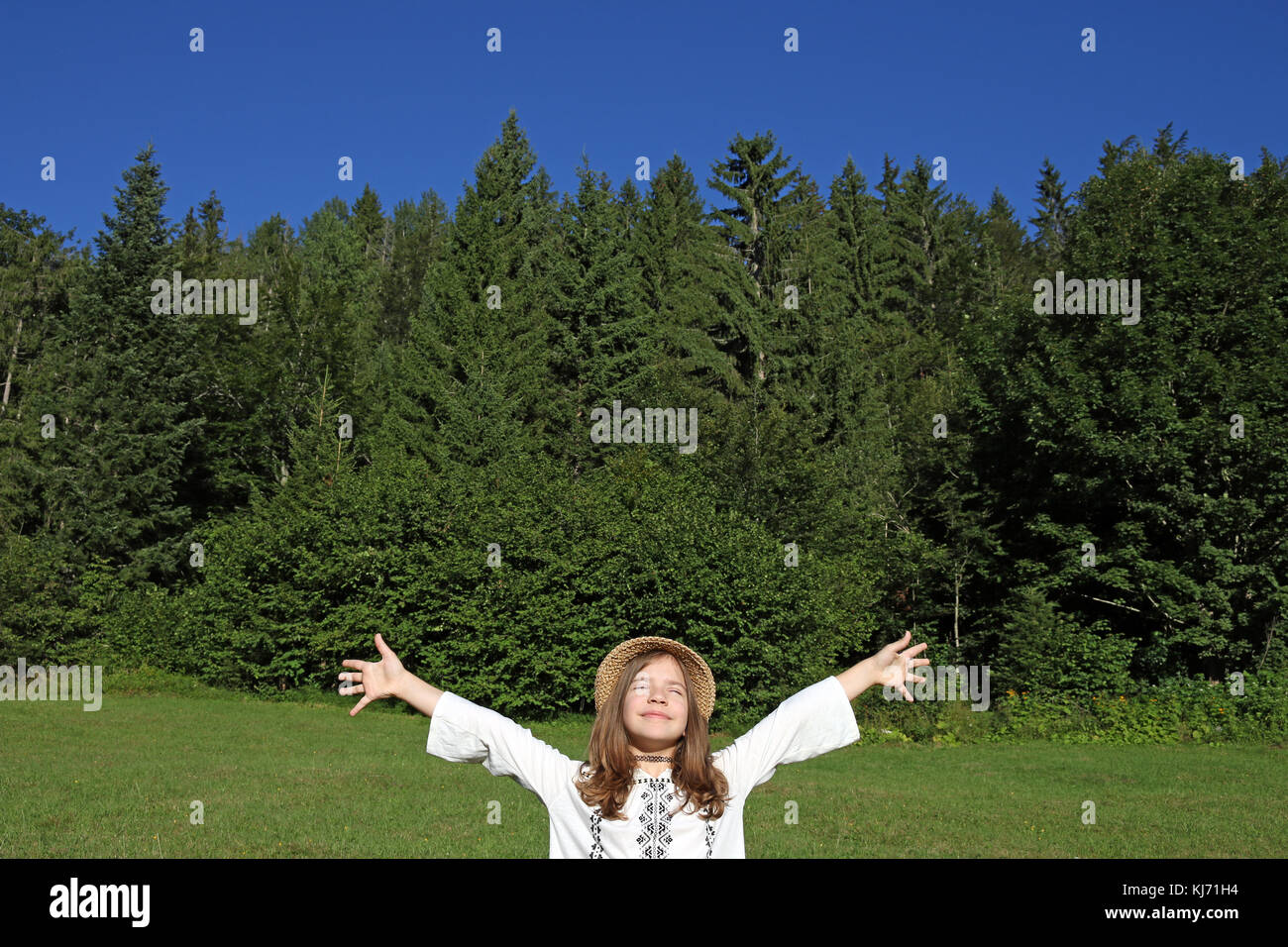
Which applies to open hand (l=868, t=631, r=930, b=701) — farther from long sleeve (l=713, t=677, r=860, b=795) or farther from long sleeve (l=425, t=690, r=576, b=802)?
long sleeve (l=425, t=690, r=576, b=802)

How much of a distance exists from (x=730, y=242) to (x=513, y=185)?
33.9 feet

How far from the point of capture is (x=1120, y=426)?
2614 cm

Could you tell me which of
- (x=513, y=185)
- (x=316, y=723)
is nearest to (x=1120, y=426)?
(x=316, y=723)

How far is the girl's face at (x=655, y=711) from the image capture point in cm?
313

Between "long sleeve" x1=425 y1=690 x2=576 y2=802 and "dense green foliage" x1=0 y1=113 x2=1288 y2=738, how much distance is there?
67.0 ft

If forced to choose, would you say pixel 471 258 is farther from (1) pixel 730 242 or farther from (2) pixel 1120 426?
(2) pixel 1120 426

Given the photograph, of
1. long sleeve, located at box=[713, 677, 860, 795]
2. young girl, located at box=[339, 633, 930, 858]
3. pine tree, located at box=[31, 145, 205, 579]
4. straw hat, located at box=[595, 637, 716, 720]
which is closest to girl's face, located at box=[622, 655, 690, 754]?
young girl, located at box=[339, 633, 930, 858]

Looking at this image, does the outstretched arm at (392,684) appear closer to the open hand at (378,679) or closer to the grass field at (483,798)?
the open hand at (378,679)

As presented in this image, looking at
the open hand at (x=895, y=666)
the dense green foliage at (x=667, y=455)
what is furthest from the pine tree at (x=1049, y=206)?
the open hand at (x=895, y=666)

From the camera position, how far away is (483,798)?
14125 mm

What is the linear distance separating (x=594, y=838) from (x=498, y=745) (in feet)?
1.41

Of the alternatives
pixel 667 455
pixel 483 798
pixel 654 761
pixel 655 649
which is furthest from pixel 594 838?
pixel 667 455

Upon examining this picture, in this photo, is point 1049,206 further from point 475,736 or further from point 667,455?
point 475,736

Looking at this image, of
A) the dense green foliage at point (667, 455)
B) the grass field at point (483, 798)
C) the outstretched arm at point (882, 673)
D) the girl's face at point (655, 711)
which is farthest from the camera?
the dense green foliage at point (667, 455)
